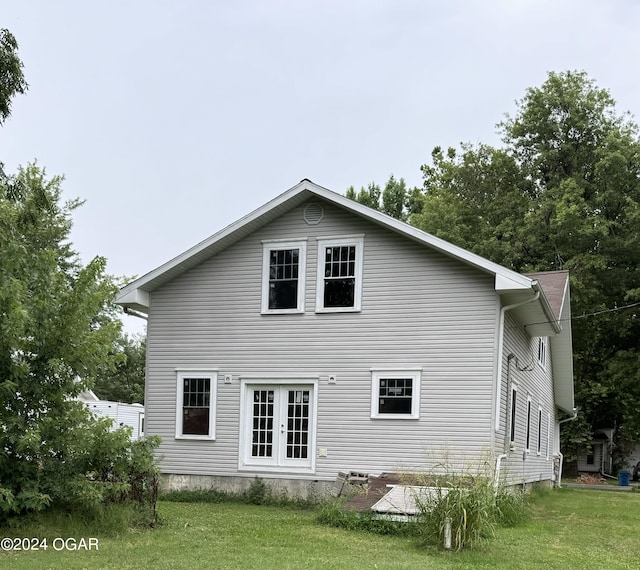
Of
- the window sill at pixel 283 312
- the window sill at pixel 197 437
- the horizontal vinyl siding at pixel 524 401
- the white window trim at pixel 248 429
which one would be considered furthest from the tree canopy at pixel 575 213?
the window sill at pixel 197 437

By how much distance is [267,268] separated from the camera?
14.9 metres

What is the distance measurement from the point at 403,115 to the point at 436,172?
15.6m

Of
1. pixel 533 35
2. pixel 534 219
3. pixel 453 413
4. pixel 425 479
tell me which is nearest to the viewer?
pixel 425 479

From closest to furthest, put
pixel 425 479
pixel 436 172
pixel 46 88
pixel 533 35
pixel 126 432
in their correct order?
pixel 126 432 < pixel 425 479 < pixel 533 35 < pixel 46 88 < pixel 436 172

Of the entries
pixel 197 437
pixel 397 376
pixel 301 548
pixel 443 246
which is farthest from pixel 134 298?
pixel 301 548

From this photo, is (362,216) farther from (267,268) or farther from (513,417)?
(513,417)

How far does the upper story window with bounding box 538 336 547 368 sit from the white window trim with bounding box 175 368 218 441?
9.09 m

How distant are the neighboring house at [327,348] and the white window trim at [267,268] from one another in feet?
0.09

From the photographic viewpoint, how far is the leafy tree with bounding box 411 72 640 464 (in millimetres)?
29203

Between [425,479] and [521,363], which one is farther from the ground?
[521,363]

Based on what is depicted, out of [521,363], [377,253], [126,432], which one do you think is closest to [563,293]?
[521,363]

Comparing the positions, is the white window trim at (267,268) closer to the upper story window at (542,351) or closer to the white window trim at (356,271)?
the white window trim at (356,271)

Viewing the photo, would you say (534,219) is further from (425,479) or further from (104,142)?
(425,479)

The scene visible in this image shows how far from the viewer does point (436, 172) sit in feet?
125
